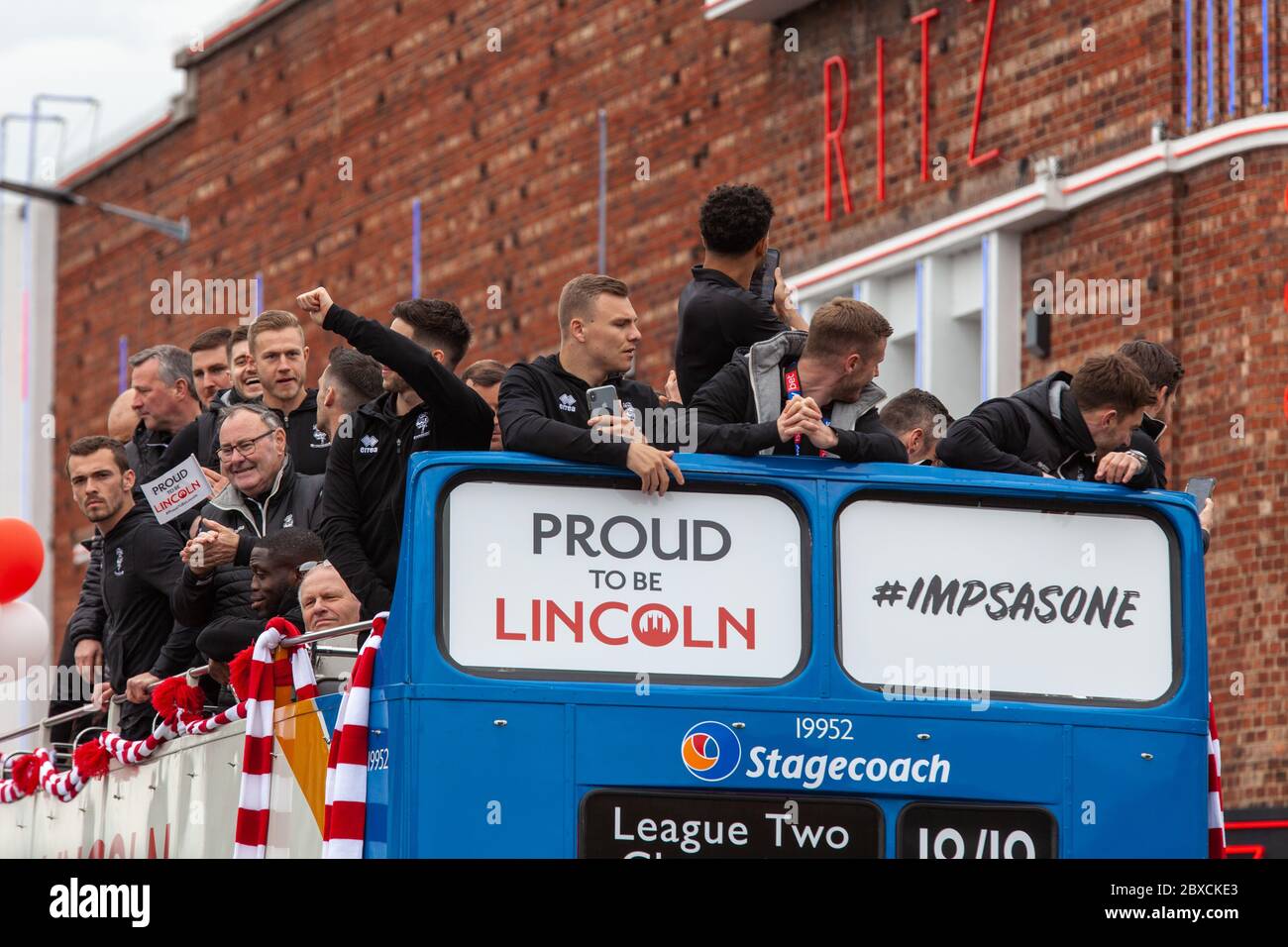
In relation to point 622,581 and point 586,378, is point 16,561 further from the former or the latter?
point 622,581

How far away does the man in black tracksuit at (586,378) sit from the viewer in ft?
25.4

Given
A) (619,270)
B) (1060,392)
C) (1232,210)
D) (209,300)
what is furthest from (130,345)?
(1060,392)

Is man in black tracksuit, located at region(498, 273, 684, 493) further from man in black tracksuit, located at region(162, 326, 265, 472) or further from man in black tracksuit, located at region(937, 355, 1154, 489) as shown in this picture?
man in black tracksuit, located at region(162, 326, 265, 472)

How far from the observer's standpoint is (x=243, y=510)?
31.6 ft

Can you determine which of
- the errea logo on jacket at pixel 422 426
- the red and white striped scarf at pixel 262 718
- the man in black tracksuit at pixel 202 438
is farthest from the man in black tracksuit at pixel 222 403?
the red and white striped scarf at pixel 262 718

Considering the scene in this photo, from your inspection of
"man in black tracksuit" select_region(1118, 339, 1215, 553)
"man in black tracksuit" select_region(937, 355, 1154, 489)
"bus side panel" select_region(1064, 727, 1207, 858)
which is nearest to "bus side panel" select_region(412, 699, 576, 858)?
"bus side panel" select_region(1064, 727, 1207, 858)

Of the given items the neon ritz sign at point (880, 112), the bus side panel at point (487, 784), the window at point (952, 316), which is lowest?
the bus side panel at point (487, 784)

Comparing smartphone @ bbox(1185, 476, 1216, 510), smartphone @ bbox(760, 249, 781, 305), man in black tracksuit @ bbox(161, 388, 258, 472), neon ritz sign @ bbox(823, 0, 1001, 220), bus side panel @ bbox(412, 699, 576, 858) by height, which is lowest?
bus side panel @ bbox(412, 699, 576, 858)

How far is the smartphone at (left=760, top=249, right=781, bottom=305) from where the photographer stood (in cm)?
882

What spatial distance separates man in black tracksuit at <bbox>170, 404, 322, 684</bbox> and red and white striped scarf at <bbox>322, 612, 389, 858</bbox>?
1.83 m

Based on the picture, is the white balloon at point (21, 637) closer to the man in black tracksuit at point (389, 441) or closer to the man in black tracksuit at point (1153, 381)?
the man in black tracksuit at point (389, 441)

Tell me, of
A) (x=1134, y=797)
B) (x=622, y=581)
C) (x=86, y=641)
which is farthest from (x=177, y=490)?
(x=1134, y=797)

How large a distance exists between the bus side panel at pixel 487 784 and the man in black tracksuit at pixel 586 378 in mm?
874

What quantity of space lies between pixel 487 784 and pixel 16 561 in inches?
270
